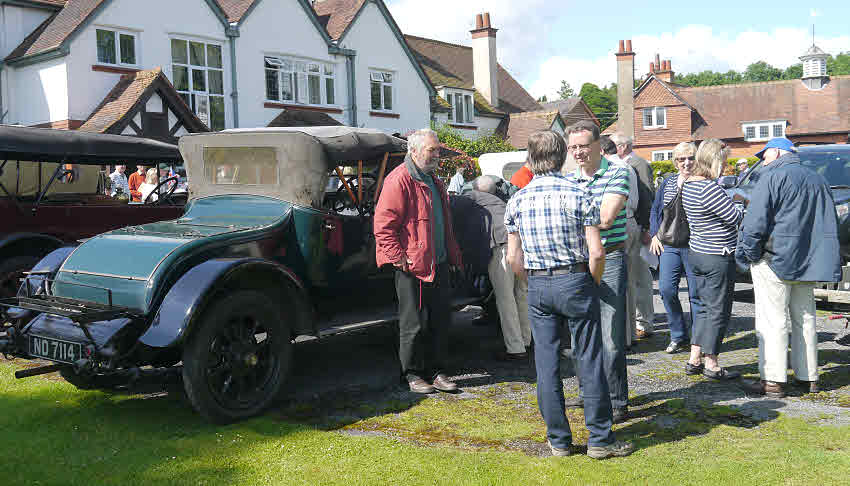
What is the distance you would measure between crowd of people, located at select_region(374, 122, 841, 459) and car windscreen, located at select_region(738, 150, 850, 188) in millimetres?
2860

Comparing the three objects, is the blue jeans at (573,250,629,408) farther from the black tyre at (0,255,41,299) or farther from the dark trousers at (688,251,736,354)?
the black tyre at (0,255,41,299)

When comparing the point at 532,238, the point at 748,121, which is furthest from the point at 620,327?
the point at 748,121

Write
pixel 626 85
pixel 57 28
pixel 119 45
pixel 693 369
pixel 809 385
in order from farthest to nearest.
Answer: pixel 626 85, pixel 119 45, pixel 57 28, pixel 693 369, pixel 809 385

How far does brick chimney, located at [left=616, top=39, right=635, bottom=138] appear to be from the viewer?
47.8 meters

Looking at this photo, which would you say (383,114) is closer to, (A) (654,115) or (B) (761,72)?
(A) (654,115)

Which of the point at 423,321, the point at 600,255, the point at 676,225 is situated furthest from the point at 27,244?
the point at 676,225

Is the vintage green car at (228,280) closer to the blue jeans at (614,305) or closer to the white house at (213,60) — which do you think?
the blue jeans at (614,305)

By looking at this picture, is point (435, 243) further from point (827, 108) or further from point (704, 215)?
point (827, 108)

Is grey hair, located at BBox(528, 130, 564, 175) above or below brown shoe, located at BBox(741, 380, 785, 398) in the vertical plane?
above

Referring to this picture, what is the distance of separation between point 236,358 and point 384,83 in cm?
2628

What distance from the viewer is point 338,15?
29.8 meters

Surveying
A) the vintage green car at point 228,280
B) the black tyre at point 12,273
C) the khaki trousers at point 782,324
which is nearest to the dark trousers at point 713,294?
the khaki trousers at point 782,324

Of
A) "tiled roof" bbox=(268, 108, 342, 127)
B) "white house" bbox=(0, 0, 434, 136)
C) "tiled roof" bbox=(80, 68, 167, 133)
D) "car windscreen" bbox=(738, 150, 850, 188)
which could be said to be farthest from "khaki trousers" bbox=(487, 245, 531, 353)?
"tiled roof" bbox=(268, 108, 342, 127)

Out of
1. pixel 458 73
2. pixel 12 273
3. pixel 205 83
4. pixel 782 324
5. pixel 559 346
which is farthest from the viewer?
pixel 458 73
